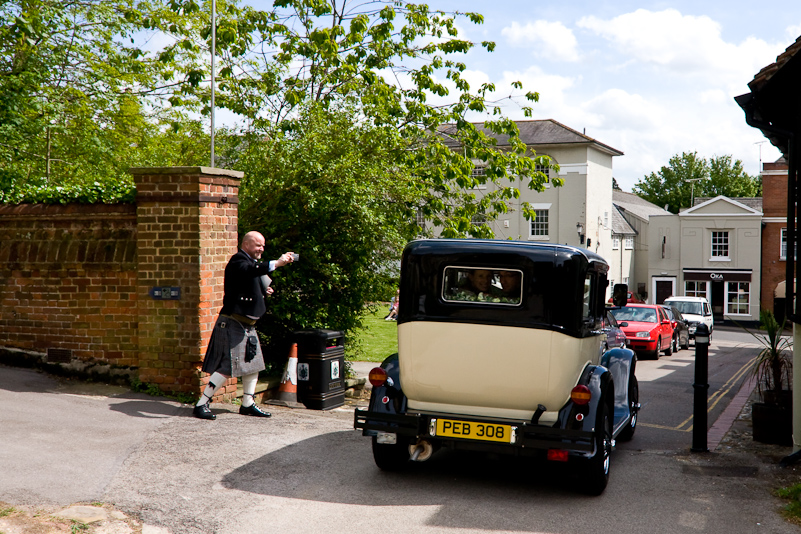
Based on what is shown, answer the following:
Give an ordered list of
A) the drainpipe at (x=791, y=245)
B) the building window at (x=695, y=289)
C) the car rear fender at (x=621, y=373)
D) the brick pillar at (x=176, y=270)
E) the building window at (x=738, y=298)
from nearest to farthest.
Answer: the drainpipe at (x=791, y=245) < the car rear fender at (x=621, y=373) < the brick pillar at (x=176, y=270) < the building window at (x=738, y=298) < the building window at (x=695, y=289)

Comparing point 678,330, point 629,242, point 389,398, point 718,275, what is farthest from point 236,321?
point 629,242

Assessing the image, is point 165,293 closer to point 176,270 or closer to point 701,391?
point 176,270

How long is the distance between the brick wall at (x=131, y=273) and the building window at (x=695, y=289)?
45.6 metres

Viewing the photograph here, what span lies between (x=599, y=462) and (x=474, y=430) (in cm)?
104

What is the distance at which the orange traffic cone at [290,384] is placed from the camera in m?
9.19

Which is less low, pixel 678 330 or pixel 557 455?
pixel 557 455

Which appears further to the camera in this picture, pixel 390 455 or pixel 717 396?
pixel 717 396

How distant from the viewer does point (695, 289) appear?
48.9 metres

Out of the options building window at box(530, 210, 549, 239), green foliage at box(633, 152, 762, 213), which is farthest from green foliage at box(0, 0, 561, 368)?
green foliage at box(633, 152, 762, 213)

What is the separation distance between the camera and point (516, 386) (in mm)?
5789

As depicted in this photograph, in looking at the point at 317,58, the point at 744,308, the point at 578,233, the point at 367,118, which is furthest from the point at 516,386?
the point at 744,308

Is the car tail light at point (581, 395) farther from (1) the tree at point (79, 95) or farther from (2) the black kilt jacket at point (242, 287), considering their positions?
(1) the tree at point (79, 95)

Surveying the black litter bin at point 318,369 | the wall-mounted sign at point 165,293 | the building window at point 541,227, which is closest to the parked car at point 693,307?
the building window at point 541,227

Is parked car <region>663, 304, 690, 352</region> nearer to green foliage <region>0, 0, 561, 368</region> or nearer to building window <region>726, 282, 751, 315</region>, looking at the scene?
green foliage <region>0, 0, 561, 368</region>
